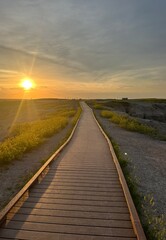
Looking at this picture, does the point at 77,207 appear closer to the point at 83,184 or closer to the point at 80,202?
the point at 80,202

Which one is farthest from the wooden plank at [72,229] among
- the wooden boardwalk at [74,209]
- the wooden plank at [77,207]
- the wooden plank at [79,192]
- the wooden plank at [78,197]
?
the wooden plank at [79,192]

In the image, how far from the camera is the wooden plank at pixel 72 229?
5770 mm

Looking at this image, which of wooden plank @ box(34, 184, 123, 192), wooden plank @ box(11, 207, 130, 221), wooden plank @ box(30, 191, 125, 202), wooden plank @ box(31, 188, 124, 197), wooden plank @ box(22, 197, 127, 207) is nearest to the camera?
wooden plank @ box(11, 207, 130, 221)

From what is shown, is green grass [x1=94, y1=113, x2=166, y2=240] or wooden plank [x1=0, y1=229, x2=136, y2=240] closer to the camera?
wooden plank [x1=0, y1=229, x2=136, y2=240]

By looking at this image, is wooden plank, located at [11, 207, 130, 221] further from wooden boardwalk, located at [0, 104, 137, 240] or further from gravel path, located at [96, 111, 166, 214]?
gravel path, located at [96, 111, 166, 214]

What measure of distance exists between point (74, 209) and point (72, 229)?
1014 millimetres

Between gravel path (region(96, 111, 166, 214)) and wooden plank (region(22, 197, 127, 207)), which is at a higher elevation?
wooden plank (region(22, 197, 127, 207))

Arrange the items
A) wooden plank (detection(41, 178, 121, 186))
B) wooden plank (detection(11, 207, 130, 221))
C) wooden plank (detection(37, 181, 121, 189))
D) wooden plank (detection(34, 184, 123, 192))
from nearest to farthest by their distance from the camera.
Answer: wooden plank (detection(11, 207, 130, 221))
wooden plank (detection(34, 184, 123, 192))
wooden plank (detection(37, 181, 121, 189))
wooden plank (detection(41, 178, 121, 186))

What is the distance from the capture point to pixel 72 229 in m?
5.89

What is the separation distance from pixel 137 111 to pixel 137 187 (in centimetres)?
6327

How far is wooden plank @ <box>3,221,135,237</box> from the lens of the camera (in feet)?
18.9

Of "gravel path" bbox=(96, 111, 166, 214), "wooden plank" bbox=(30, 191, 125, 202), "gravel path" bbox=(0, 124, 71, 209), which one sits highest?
"wooden plank" bbox=(30, 191, 125, 202)

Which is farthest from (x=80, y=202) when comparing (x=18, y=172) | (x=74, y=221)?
(x=18, y=172)

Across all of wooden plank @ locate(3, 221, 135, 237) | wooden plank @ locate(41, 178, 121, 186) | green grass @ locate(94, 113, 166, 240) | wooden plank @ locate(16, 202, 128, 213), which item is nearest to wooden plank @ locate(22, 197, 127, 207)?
wooden plank @ locate(16, 202, 128, 213)
